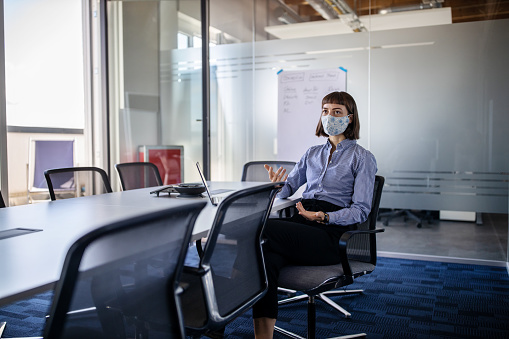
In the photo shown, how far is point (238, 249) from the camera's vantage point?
6.00 ft

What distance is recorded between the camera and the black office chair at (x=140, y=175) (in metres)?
3.72

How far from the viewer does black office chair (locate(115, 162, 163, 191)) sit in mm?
3722

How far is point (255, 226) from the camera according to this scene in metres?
1.92

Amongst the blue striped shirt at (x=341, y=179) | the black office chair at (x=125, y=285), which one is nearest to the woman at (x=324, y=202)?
the blue striped shirt at (x=341, y=179)

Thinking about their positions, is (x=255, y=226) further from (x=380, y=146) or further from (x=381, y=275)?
(x=380, y=146)

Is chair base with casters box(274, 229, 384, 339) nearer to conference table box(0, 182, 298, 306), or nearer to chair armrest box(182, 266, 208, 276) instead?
conference table box(0, 182, 298, 306)

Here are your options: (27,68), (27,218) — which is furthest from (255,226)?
(27,68)

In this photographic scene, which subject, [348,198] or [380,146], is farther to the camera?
[380,146]

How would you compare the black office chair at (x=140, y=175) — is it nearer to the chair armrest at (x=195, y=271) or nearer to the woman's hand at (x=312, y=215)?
the woman's hand at (x=312, y=215)

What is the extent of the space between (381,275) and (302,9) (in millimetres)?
2692

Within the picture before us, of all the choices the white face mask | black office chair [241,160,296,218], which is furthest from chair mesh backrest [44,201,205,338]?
black office chair [241,160,296,218]

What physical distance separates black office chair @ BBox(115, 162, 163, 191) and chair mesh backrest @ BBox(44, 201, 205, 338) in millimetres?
2474

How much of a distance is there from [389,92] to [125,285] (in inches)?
151

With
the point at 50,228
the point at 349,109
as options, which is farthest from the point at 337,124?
the point at 50,228
